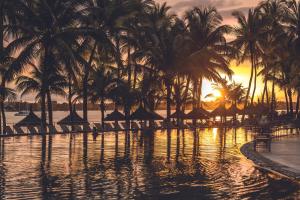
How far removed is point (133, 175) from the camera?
16.6 meters

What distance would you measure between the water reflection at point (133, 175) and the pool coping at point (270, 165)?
405 mm

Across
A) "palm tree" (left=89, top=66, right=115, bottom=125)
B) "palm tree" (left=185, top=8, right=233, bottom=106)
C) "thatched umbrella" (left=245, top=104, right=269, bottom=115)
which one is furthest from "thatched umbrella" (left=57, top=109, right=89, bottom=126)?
"thatched umbrella" (left=245, top=104, right=269, bottom=115)

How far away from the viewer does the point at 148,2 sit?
176 feet

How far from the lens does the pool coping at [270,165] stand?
16469mm

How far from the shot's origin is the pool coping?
16469 mm

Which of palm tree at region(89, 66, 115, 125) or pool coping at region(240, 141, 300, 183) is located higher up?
palm tree at region(89, 66, 115, 125)

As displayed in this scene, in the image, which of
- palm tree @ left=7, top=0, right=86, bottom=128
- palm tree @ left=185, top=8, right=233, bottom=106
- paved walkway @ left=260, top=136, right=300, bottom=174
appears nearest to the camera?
paved walkway @ left=260, top=136, right=300, bottom=174

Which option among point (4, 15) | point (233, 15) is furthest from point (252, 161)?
point (233, 15)

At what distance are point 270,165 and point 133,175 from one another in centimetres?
526

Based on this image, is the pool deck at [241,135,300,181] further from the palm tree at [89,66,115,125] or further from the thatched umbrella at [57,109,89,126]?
the palm tree at [89,66,115,125]

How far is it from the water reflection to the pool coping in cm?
40

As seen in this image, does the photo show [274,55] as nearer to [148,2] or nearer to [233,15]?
[233,15]

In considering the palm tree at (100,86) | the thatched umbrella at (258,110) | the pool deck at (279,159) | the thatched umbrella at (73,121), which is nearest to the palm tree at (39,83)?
the thatched umbrella at (73,121)

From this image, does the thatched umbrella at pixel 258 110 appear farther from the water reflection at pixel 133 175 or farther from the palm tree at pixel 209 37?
the water reflection at pixel 133 175
